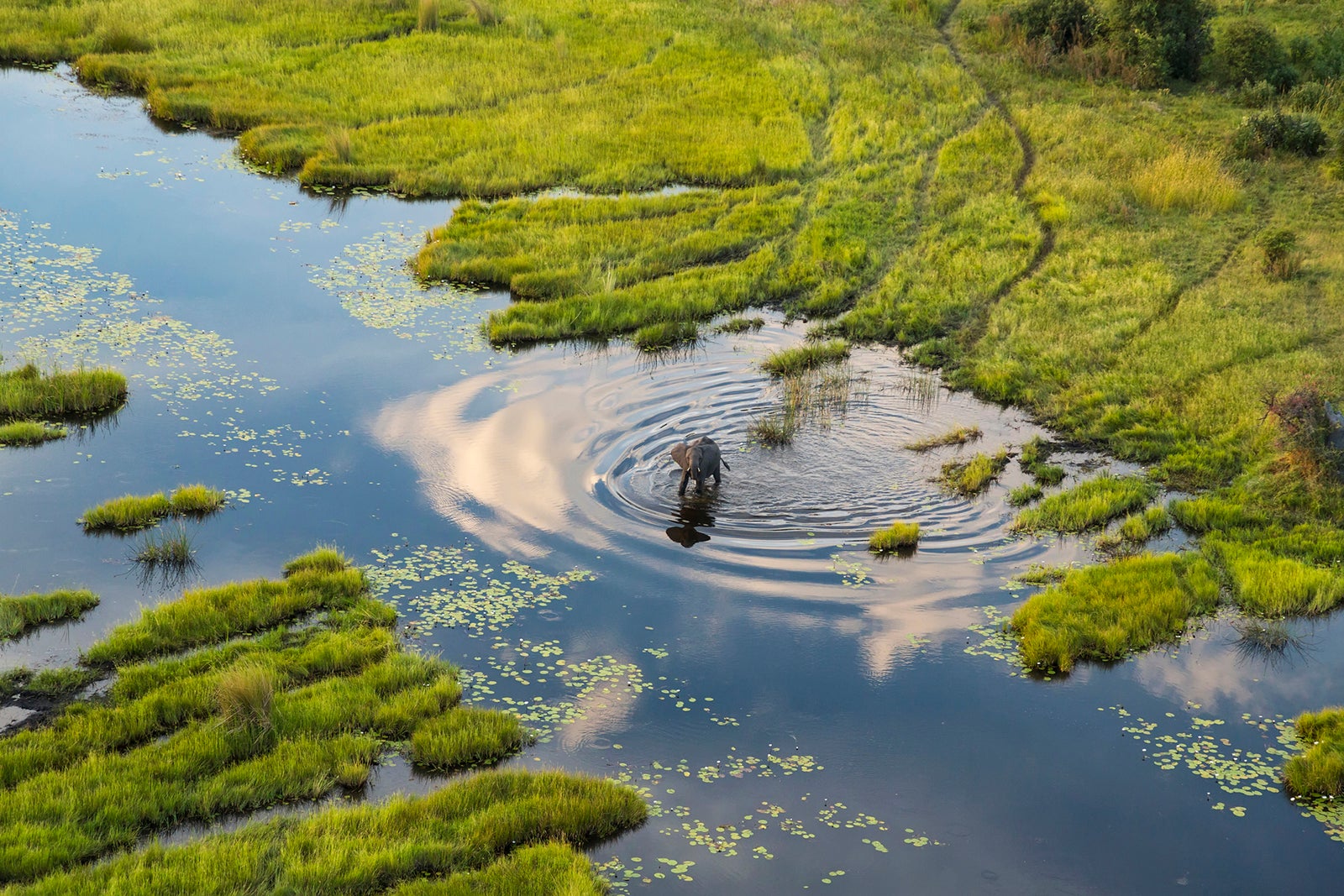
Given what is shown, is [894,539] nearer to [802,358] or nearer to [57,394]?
[802,358]

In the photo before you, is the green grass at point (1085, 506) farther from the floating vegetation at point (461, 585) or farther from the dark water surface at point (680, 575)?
the floating vegetation at point (461, 585)

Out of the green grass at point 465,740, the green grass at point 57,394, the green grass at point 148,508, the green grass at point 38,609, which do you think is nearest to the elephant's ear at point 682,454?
the green grass at point 465,740

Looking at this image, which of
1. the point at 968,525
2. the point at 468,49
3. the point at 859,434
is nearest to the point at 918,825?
the point at 968,525

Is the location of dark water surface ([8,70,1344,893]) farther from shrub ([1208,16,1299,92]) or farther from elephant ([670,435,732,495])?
shrub ([1208,16,1299,92])

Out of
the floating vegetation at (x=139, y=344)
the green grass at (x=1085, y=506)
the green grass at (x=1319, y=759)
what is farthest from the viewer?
the floating vegetation at (x=139, y=344)

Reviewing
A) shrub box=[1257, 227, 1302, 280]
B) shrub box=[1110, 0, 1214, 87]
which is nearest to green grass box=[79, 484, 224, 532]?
shrub box=[1257, 227, 1302, 280]

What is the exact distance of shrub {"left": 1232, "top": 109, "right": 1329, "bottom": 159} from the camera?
2711 centimetres

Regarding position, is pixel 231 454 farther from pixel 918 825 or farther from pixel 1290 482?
pixel 1290 482

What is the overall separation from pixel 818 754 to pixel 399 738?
358cm

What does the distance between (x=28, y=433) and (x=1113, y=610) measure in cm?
1305

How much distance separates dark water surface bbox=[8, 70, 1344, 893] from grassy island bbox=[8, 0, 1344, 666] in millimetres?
1472

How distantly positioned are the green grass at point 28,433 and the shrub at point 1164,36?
2827 centimetres

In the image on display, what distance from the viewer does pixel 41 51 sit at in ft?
106

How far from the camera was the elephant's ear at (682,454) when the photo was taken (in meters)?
14.1
